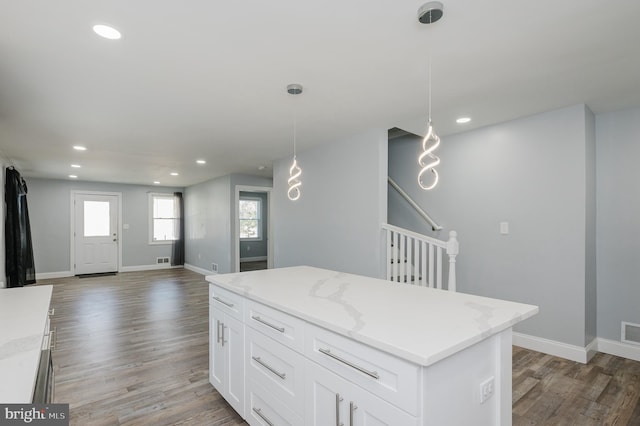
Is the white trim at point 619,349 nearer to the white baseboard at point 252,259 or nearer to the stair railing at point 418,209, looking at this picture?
the stair railing at point 418,209

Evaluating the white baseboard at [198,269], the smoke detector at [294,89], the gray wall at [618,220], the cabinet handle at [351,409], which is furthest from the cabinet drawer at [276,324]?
the white baseboard at [198,269]

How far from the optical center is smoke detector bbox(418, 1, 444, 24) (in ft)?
5.53

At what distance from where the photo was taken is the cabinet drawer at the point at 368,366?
1138mm

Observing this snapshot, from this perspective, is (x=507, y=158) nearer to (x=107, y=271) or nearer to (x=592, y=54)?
(x=592, y=54)

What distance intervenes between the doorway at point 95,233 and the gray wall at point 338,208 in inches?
219

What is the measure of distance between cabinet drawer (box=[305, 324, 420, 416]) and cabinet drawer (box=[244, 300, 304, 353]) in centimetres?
8

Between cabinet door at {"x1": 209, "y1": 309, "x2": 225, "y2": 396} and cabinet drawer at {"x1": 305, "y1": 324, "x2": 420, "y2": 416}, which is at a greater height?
cabinet drawer at {"x1": 305, "y1": 324, "x2": 420, "y2": 416}

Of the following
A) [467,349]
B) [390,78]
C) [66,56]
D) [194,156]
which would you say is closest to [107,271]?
[194,156]

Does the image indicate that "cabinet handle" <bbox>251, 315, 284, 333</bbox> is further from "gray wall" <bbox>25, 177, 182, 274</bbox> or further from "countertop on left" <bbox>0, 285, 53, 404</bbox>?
"gray wall" <bbox>25, 177, 182, 274</bbox>

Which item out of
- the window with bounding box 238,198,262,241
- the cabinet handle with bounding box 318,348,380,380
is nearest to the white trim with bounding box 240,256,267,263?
the window with bounding box 238,198,262,241

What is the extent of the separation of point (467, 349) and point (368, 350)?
39 cm

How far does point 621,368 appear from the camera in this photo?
9.86 ft

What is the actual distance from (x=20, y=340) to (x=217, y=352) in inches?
57.1

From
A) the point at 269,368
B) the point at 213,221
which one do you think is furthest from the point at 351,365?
the point at 213,221
